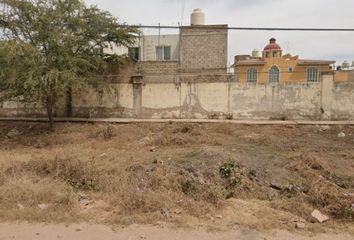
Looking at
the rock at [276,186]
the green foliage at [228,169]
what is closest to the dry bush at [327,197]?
the rock at [276,186]

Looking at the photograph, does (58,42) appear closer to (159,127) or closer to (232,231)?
(159,127)

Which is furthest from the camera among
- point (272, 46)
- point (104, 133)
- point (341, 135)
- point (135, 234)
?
point (272, 46)

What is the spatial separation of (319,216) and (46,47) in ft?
44.3

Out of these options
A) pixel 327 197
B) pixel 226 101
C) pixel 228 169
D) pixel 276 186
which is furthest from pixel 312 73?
pixel 327 197

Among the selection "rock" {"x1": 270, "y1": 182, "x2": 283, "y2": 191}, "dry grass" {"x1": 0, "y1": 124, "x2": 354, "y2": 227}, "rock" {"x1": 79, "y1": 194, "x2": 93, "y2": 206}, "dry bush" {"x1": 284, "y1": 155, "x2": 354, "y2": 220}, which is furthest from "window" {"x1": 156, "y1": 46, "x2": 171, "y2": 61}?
"rock" {"x1": 79, "y1": 194, "x2": 93, "y2": 206}

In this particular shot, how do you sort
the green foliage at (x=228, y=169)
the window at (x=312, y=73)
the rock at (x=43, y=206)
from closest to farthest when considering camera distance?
1. the rock at (x=43, y=206)
2. the green foliage at (x=228, y=169)
3. the window at (x=312, y=73)

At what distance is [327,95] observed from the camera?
63.2ft

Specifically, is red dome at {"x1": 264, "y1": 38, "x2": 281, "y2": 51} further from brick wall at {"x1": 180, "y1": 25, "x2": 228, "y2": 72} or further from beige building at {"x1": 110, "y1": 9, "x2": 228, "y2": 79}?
brick wall at {"x1": 180, "y1": 25, "x2": 228, "y2": 72}

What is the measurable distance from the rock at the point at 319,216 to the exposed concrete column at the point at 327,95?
14.7 metres

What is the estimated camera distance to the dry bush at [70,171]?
733cm

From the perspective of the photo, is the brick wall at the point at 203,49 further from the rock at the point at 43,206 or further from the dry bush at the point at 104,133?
the rock at the point at 43,206

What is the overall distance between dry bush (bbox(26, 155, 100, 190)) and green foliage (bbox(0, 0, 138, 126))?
7.15 metres

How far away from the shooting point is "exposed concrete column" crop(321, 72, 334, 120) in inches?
754

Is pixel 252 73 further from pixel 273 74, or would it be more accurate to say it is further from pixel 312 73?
pixel 312 73
